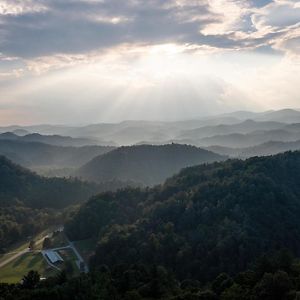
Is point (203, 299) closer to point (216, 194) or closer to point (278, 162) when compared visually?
point (216, 194)

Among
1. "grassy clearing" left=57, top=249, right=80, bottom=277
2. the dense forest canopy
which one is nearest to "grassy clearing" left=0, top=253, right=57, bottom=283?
"grassy clearing" left=57, top=249, right=80, bottom=277

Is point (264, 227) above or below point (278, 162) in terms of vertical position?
below

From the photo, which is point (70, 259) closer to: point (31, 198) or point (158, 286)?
point (158, 286)

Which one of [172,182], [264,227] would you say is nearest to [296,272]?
[264,227]

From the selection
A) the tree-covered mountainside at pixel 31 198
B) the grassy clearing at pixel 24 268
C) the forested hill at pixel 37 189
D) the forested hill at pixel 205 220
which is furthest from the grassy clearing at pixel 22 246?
the forested hill at pixel 37 189

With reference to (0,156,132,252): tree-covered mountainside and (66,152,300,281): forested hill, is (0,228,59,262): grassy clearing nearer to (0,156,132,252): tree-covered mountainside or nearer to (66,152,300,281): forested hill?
(0,156,132,252): tree-covered mountainside

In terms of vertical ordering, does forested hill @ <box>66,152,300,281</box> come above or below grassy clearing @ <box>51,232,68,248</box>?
above
